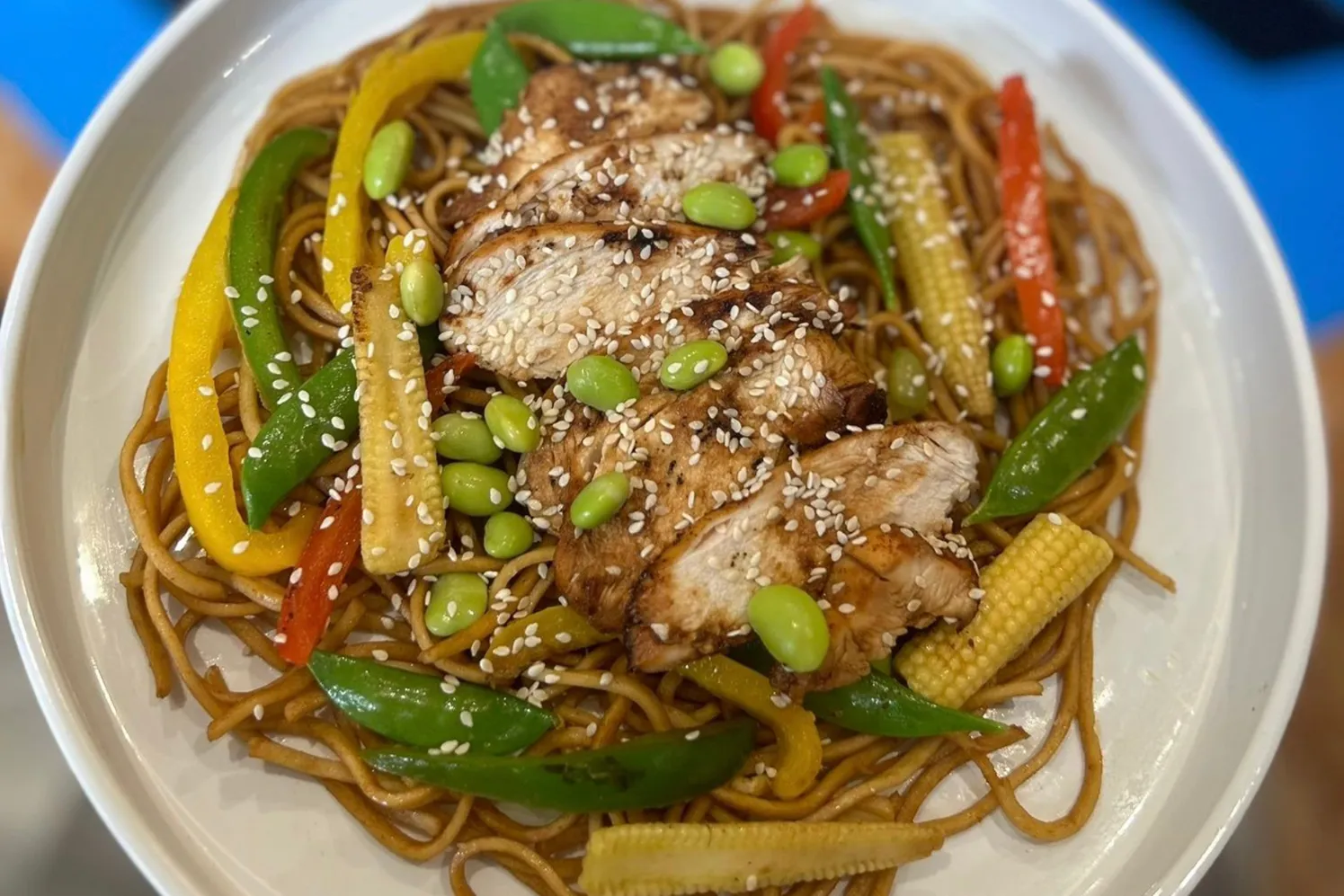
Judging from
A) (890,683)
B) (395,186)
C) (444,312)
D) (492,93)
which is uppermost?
(492,93)

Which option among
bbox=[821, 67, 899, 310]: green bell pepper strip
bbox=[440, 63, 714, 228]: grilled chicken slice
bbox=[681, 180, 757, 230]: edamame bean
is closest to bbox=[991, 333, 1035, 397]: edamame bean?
bbox=[821, 67, 899, 310]: green bell pepper strip

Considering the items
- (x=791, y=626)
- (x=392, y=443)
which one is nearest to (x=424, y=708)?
(x=392, y=443)

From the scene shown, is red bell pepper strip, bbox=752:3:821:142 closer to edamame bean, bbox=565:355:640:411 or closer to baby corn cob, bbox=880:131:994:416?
baby corn cob, bbox=880:131:994:416

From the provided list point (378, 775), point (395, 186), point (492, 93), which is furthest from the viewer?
point (492, 93)

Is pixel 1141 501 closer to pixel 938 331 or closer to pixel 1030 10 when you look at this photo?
pixel 938 331

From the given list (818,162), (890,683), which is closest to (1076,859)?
(890,683)

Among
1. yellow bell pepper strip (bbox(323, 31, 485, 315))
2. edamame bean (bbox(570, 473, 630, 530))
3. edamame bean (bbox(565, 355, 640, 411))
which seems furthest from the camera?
yellow bell pepper strip (bbox(323, 31, 485, 315))
